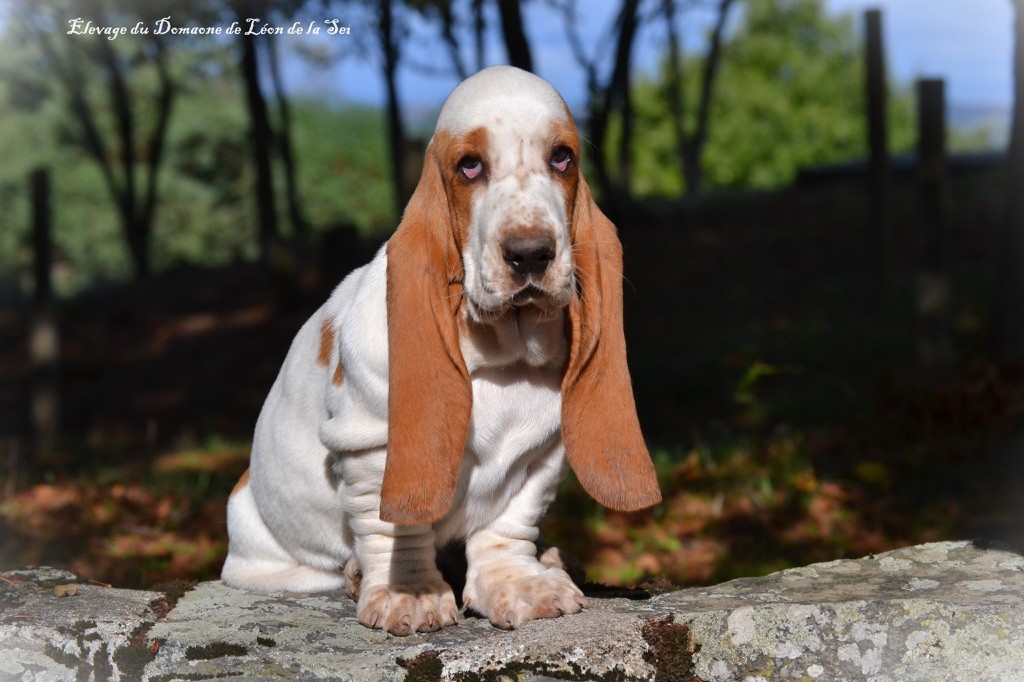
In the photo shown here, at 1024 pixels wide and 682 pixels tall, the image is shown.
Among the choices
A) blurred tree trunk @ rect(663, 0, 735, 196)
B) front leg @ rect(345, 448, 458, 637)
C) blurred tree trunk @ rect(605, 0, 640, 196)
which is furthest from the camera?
blurred tree trunk @ rect(663, 0, 735, 196)

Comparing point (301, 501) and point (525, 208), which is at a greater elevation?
point (525, 208)

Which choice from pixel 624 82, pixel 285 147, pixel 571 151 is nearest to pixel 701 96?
pixel 624 82

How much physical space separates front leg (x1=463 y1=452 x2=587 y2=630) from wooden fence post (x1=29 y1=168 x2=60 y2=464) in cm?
691

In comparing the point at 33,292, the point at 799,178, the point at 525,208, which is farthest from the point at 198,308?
the point at 525,208

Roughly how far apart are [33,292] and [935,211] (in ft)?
24.5

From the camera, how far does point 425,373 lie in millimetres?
2912

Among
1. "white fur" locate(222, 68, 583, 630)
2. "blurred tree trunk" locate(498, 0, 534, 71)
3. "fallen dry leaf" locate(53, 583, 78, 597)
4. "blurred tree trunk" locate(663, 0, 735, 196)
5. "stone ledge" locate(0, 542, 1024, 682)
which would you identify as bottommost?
"stone ledge" locate(0, 542, 1024, 682)

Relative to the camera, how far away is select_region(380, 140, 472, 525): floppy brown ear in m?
2.90

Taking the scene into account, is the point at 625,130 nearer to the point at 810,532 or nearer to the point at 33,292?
the point at 33,292

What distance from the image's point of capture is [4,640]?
9.27 ft

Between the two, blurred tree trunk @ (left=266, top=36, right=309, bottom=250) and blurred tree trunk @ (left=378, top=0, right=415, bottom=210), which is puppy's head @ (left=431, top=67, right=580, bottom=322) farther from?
blurred tree trunk @ (left=266, top=36, right=309, bottom=250)

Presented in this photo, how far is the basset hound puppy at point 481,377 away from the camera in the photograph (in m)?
2.84

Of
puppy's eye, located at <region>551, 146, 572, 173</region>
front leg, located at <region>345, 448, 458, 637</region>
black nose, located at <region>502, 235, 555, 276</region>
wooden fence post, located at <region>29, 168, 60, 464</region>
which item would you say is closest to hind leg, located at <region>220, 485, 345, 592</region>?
front leg, located at <region>345, 448, 458, 637</region>

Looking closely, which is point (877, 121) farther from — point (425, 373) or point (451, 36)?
point (425, 373)
